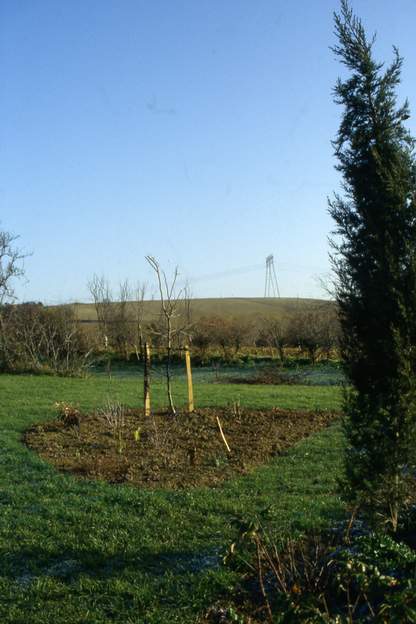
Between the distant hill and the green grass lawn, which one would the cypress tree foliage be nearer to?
the green grass lawn

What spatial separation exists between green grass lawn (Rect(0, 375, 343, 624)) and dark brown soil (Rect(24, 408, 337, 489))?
402mm

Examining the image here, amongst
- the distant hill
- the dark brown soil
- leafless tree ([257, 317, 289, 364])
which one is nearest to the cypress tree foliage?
the dark brown soil

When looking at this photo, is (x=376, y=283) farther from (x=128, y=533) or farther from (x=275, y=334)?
(x=275, y=334)

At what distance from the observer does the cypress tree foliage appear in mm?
4879

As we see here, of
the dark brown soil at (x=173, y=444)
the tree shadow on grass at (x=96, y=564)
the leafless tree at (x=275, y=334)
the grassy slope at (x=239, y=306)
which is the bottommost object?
the tree shadow on grass at (x=96, y=564)

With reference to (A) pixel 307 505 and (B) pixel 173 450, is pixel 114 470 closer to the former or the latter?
(B) pixel 173 450

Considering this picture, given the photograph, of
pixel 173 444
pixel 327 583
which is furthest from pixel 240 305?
pixel 327 583

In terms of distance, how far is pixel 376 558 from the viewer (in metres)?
3.82

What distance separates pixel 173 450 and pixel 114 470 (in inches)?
51.0

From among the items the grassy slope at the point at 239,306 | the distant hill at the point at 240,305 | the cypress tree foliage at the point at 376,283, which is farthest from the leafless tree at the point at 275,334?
the cypress tree foliage at the point at 376,283

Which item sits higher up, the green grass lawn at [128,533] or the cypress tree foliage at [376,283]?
the cypress tree foliage at [376,283]

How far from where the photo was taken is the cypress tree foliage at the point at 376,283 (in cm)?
488

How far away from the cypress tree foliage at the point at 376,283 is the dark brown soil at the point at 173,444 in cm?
306

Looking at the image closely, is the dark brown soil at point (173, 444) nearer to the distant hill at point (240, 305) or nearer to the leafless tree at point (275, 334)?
the leafless tree at point (275, 334)
